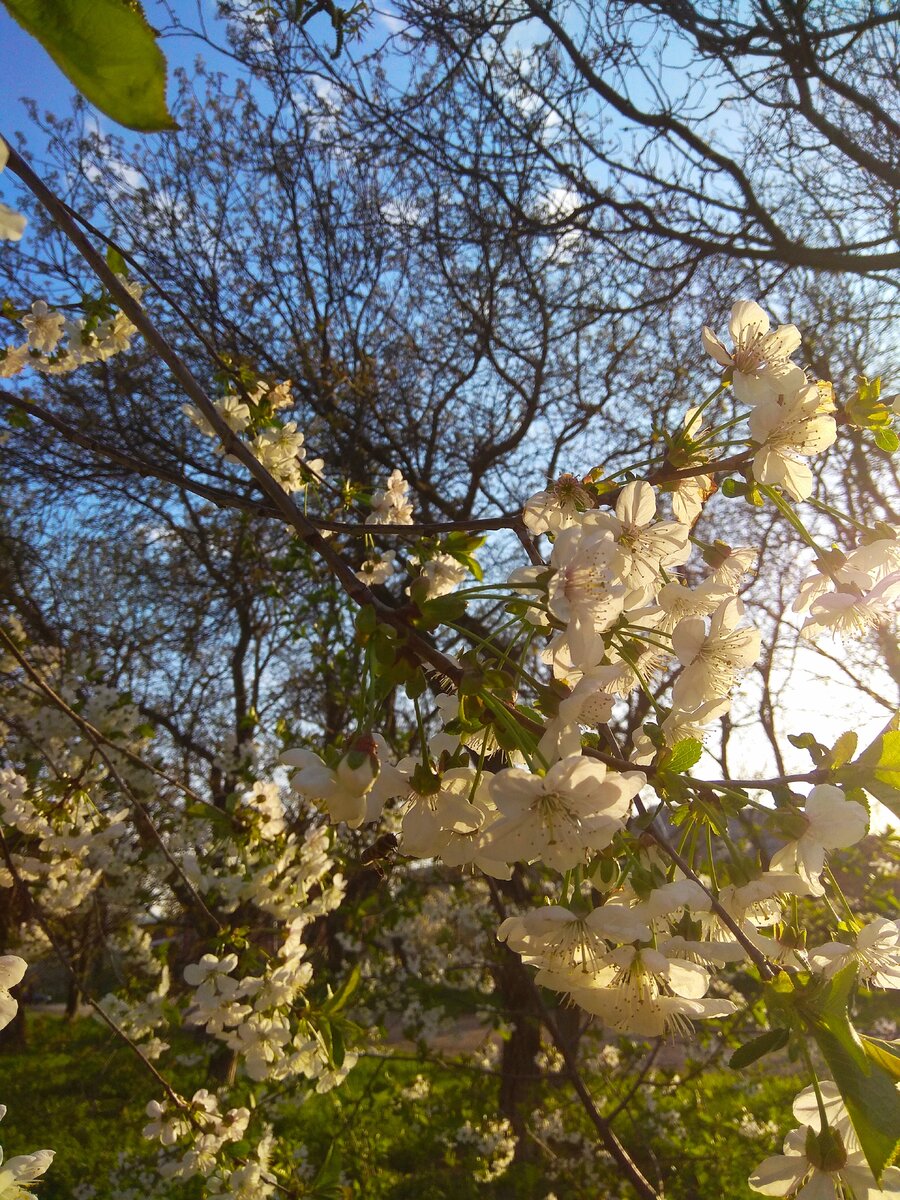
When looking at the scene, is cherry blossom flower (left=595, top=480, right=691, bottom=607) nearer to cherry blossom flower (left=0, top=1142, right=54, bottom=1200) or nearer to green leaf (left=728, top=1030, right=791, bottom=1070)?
green leaf (left=728, top=1030, right=791, bottom=1070)

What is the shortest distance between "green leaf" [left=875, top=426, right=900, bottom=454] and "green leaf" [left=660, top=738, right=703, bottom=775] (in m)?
0.56

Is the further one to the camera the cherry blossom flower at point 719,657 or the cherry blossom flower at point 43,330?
the cherry blossom flower at point 43,330

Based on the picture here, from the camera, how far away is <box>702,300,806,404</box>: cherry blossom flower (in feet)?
3.52

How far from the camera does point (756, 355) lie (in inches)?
44.7

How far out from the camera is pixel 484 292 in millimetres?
5562

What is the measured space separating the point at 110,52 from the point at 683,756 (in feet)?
2.39

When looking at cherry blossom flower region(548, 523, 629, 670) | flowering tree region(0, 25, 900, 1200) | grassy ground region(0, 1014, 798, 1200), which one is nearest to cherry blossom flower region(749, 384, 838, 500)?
flowering tree region(0, 25, 900, 1200)

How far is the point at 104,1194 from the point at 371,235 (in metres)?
6.61

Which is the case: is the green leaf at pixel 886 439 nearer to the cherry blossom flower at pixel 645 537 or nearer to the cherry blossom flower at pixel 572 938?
the cherry blossom flower at pixel 645 537

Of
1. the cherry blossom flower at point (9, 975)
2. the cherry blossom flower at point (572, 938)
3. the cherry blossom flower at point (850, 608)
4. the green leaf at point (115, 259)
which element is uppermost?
the green leaf at point (115, 259)

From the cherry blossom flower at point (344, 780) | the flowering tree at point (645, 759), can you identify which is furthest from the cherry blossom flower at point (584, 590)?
the cherry blossom flower at point (344, 780)

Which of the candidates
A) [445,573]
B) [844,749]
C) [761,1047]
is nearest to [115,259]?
[445,573]

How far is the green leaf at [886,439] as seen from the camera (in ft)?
3.49

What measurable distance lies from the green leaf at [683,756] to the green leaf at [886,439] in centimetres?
56
